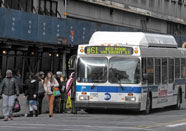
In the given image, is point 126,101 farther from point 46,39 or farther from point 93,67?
point 46,39

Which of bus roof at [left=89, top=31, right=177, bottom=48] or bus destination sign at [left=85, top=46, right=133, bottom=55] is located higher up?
bus roof at [left=89, top=31, right=177, bottom=48]

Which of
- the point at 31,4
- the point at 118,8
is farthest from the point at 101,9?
the point at 31,4

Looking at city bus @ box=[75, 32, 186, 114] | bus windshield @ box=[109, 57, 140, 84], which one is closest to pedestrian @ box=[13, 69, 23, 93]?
city bus @ box=[75, 32, 186, 114]

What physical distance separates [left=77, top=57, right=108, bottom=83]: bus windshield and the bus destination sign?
261mm

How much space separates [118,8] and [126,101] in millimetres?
25210

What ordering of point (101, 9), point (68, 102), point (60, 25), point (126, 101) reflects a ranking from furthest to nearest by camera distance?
point (101, 9)
point (60, 25)
point (68, 102)
point (126, 101)

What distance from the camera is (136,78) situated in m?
23.4

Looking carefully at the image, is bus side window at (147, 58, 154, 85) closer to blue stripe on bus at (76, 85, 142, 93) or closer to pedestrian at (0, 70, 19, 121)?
blue stripe on bus at (76, 85, 142, 93)

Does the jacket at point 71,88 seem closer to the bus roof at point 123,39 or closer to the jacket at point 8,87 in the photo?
the bus roof at point 123,39

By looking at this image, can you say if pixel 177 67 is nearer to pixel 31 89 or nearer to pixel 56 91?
pixel 56 91

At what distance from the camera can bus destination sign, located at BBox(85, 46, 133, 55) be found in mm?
23703

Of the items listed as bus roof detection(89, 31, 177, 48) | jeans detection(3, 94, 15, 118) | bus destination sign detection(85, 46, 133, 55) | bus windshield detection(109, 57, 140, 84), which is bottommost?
jeans detection(3, 94, 15, 118)

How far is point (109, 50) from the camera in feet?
78.1

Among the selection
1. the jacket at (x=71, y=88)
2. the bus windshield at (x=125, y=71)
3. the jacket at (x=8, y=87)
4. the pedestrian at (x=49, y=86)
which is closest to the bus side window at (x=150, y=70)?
the bus windshield at (x=125, y=71)
